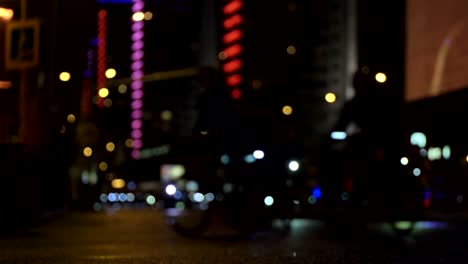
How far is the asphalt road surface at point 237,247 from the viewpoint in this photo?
7.39m

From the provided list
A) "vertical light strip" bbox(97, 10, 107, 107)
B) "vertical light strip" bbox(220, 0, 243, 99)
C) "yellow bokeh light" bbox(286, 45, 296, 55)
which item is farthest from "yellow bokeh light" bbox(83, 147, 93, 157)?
"yellow bokeh light" bbox(286, 45, 296, 55)

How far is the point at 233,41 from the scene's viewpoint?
204 feet

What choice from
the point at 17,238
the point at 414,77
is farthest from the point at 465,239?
the point at 414,77

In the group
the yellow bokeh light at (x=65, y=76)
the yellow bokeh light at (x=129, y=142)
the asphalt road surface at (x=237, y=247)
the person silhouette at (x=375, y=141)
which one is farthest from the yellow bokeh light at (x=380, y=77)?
the yellow bokeh light at (x=129, y=142)

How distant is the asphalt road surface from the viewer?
7391mm

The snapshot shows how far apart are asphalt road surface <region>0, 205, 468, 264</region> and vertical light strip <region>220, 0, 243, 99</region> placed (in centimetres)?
4757

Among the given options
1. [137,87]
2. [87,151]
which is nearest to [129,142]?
[137,87]

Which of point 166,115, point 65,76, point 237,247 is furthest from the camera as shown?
point 166,115

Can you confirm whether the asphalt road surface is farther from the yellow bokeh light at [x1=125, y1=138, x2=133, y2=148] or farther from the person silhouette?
the yellow bokeh light at [x1=125, y1=138, x2=133, y2=148]

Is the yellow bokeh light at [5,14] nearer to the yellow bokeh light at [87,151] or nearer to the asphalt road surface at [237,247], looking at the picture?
the asphalt road surface at [237,247]

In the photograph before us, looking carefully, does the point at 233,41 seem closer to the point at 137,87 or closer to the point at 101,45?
the point at 101,45

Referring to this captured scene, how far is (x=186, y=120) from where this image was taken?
105062mm

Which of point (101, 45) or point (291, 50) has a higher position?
point (291, 50)

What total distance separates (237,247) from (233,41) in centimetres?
5328
